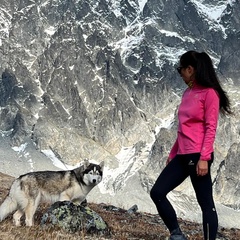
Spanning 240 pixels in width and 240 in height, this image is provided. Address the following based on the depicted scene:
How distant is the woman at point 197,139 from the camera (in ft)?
29.1

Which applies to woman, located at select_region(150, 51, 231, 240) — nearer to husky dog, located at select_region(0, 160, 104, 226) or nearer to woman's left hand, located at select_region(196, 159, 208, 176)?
woman's left hand, located at select_region(196, 159, 208, 176)

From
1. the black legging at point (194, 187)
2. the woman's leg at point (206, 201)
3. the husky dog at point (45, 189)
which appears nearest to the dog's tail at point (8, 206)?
the husky dog at point (45, 189)

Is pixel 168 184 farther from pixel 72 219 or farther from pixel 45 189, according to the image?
pixel 45 189

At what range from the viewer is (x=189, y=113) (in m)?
9.20

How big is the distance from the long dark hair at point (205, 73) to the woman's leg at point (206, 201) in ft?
4.60

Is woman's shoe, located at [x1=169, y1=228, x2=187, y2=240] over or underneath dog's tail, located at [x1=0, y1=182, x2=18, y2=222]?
underneath

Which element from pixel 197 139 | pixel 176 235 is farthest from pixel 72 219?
pixel 197 139

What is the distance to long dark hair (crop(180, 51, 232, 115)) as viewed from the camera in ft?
30.2

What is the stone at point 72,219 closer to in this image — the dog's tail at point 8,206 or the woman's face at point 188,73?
the dog's tail at point 8,206

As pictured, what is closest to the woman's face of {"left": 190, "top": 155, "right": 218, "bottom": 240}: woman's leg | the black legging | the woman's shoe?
the black legging

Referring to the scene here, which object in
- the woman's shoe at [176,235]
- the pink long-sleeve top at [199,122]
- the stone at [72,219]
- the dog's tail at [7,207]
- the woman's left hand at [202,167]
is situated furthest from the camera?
the dog's tail at [7,207]

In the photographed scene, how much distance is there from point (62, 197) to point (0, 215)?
2002mm

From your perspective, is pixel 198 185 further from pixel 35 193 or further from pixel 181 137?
pixel 35 193

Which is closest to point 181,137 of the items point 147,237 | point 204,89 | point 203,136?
point 203,136
